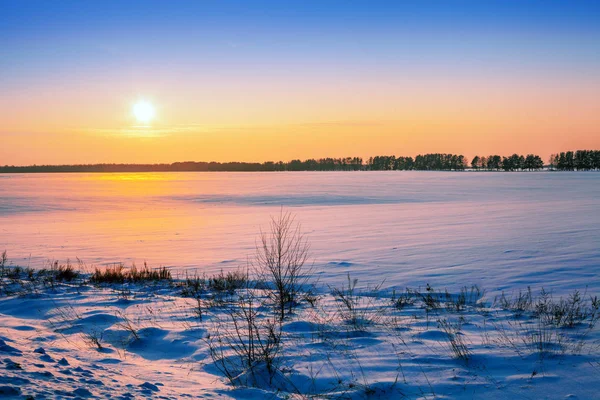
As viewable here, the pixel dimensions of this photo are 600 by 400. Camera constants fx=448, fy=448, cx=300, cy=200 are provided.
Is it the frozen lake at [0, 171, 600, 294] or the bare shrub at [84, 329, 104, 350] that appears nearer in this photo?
the bare shrub at [84, 329, 104, 350]

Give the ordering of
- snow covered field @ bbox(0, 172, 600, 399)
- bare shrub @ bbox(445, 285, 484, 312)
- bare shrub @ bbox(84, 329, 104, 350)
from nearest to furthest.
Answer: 1. snow covered field @ bbox(0, 172, 600, 399)
2. bare shrub @ bbox(84, 329, 104, 350)
3. bare shrub @ bbox(445, 285, 484, 312)

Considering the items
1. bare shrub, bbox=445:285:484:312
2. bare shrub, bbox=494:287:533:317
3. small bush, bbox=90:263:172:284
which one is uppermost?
bare shrub, bbox=494:287:533:317

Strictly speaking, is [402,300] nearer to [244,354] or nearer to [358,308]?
[358,308]

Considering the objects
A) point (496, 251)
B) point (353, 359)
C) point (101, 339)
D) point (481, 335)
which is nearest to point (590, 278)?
point (496, 251)

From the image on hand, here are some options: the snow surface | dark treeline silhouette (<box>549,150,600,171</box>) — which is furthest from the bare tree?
dark treeline silhouette (<box>549,150,600,171</box>)

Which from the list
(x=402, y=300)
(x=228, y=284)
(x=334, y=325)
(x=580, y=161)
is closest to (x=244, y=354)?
(x=334, y=325)

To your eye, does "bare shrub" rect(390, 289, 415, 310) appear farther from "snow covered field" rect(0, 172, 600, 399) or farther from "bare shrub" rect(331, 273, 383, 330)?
"bare shrub" rect(331, 273, 383, 330)

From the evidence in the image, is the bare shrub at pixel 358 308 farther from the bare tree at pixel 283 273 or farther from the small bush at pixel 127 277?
the small bush at pixel 127 277

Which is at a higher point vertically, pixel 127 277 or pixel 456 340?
pixel 456 340

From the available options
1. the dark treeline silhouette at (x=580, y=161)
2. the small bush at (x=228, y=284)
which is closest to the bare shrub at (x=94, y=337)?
the small bush at (x=228, y=284)

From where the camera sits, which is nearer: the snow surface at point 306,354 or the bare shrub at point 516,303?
the snow surface at point 306,354

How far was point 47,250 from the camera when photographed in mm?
15664

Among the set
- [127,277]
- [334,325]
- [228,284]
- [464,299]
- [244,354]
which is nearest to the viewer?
[244,354]

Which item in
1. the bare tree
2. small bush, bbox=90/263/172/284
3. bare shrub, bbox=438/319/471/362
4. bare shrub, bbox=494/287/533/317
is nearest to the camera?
bare shrub, bbox=438/319/471/362
